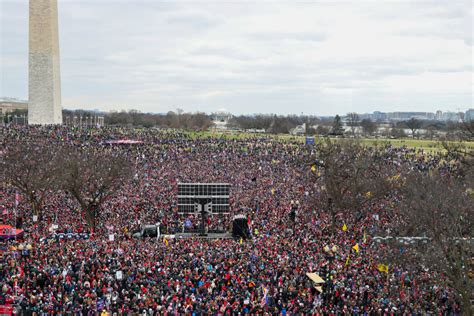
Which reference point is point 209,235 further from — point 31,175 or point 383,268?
point 31,175

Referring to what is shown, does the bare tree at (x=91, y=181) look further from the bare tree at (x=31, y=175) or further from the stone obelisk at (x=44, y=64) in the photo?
the stone obelisk at (x=44, y=64)

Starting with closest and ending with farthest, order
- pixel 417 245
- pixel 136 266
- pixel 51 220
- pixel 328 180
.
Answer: pixel 136 266
pixel 417 245
pixel 51 220
pixel 328 180

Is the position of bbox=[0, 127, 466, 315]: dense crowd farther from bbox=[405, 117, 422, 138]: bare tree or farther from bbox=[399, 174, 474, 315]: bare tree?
bbox=[405, 117, 422, 138]: bare tree

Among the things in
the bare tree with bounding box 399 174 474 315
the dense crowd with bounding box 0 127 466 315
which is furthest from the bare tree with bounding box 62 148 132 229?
the bare tree with bounding box 399 174 474 315

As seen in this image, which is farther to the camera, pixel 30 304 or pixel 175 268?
pixel 175 268

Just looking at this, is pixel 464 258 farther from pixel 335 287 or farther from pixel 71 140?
pixel 71 140

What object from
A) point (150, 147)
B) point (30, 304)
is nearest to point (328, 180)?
point (30, 304)

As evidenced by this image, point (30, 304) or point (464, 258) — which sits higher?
point (464, 258)

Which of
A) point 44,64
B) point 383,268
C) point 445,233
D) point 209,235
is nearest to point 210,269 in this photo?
point 383,268
